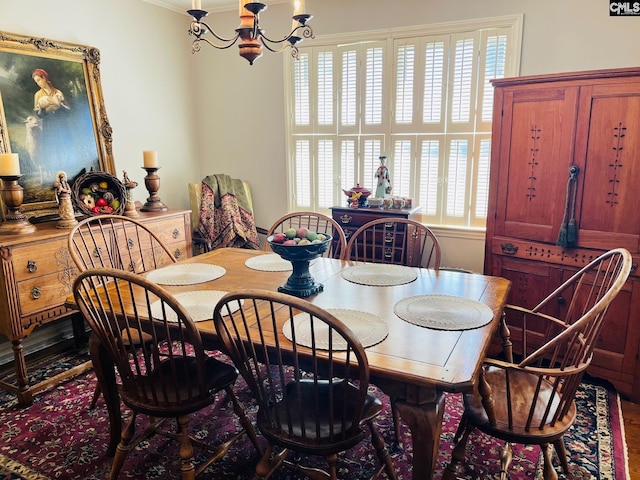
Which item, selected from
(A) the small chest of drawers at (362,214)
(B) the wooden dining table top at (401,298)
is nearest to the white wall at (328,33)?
(A) the small chest of drawers at (362,214)

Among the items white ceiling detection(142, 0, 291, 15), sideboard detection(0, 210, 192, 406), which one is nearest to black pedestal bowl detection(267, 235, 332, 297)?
sideboard detection(0, 210, 192, 406)

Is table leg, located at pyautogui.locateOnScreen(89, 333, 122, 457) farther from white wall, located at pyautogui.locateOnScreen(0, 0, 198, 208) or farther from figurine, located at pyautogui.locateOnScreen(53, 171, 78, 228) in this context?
white wall, located at pyautogui.locateOnScreen(0, 0, 198, 208)

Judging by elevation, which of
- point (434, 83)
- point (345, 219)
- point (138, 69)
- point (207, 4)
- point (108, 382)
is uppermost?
point (207, 4)

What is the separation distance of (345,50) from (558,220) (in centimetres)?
217

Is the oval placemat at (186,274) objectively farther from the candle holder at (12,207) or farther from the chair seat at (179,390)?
the candle holder at (12,207)

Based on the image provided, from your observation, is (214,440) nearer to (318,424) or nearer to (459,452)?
(318,424)

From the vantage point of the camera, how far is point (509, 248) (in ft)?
9.11

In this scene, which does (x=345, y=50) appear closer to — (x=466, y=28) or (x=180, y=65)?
Answer: (x=466, y=28)

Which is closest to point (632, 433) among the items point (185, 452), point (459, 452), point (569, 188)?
point (459, 452)

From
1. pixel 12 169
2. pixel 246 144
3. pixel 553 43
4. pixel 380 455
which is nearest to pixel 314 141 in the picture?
pixel 246 144

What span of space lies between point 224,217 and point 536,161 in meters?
2.44

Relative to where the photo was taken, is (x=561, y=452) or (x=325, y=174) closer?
(x=561, y=452)

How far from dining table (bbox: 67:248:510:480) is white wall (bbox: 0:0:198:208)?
1639 millimetres

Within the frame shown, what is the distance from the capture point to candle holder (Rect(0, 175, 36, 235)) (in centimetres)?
252
